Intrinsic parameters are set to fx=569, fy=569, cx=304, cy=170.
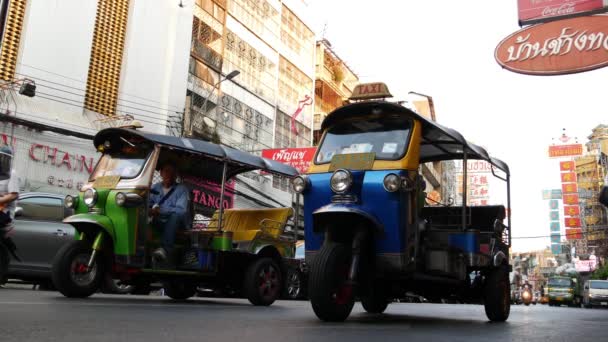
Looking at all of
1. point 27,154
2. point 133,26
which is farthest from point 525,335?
point 133,26

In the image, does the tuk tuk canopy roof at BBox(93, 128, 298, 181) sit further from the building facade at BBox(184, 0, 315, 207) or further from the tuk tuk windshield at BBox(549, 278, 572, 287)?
the tuk tuk windshield at BBox(549, 278, 572, 287)

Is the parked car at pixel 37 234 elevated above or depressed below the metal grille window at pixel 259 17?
below

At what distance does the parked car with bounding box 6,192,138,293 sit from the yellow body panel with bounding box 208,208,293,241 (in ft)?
6.78

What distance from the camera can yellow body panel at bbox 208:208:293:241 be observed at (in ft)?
29.3

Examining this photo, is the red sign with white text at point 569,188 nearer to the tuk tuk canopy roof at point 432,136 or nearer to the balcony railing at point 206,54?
the balcony railing at point 206,54

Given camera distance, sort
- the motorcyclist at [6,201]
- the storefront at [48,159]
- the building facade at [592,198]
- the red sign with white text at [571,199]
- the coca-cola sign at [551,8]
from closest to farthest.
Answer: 1. the motorcyclist at [6,201]
2. the coca-cola sign at [551,8]
3. the storefront at [48,159]
4. the building facade at [592,198]
5. the red sign with white text at [571,199]

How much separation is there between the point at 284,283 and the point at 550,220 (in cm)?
10605

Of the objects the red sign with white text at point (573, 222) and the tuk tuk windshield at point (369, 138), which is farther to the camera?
the red sign with white text at point (573, 222)

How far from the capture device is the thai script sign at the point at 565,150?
78.0m

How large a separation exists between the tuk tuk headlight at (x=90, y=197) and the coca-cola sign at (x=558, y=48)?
7.56 meters

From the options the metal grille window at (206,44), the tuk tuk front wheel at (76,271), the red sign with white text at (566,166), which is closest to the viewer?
the tuk tuk front wheel at (76,271)

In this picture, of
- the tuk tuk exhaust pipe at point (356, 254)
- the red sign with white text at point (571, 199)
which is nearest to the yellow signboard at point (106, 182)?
the tuk tuk exhaust pipe at point (356, 254)

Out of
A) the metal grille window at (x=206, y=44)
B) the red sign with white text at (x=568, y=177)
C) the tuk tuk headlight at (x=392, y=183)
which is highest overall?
the red sign with white text at (x=568, y=177)

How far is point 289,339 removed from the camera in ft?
11.8
